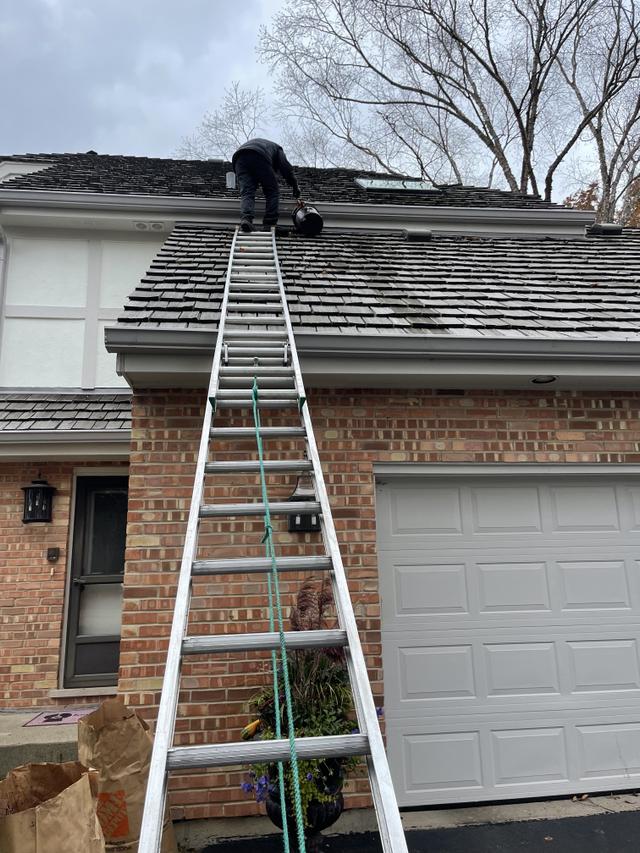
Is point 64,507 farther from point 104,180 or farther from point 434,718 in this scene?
point 104,180

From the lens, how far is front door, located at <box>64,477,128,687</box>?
6.41m

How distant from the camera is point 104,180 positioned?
9039 millimetres

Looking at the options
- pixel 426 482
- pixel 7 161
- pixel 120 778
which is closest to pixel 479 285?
pixel 426 482

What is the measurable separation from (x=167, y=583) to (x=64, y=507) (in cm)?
316

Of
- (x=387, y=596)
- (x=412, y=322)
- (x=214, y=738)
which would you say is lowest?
(x=214, y=738)

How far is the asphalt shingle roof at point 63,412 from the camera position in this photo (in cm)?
636

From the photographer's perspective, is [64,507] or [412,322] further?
[64,507]

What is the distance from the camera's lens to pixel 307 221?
7238mm

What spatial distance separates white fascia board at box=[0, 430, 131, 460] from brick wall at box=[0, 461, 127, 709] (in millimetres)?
318

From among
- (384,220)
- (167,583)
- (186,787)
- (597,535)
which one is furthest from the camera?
(384,220)

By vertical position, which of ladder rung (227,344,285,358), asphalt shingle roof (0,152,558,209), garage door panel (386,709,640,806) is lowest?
garage door panel (386,709,640,806)

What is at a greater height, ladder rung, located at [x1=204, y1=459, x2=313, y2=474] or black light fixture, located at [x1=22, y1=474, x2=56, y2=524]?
black light fixture, located at [x1=22, y1=474, x2=56, y2=524]

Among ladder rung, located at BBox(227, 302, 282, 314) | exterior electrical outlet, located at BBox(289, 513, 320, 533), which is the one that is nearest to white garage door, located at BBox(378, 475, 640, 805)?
exterior electrical outlet, located at BBox(289, 513, 320, 533)

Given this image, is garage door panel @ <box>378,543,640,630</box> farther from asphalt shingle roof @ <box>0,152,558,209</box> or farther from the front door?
asphalt shingle roof @ <box>0,152,558,209</box>
